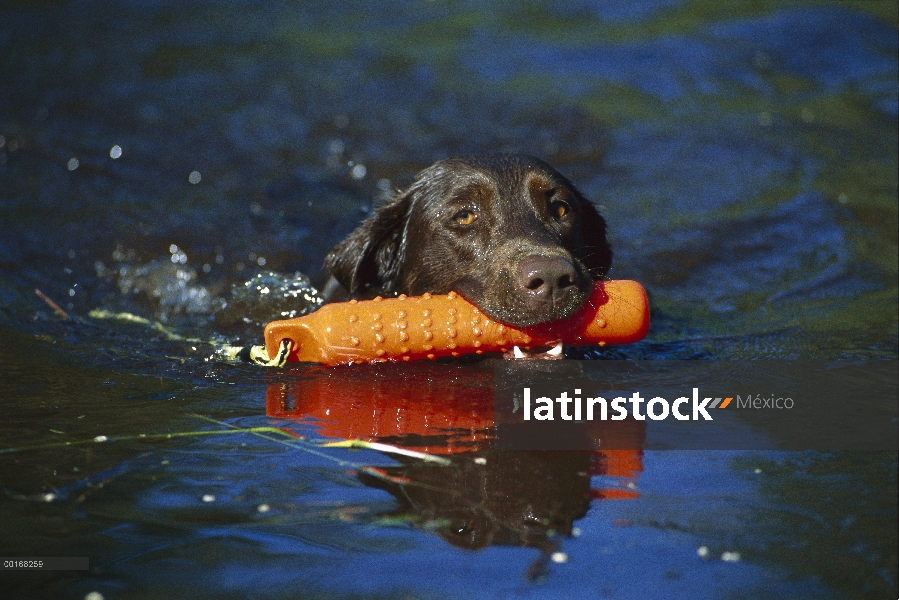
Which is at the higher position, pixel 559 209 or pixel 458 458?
pixel 559 209

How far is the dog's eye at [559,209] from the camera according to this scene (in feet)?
15.2

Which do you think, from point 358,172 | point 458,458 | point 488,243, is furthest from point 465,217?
point 358,172

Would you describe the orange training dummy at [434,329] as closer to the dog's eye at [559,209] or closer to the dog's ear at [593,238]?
the dog's eye at [559,209]

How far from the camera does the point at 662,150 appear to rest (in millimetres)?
8812

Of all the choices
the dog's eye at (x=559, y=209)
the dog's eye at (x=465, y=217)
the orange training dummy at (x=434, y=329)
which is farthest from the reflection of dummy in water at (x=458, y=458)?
the dog's eye at (x=559, y=209)

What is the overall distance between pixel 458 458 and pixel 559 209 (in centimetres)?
175

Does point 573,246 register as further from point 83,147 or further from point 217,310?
point 83,147

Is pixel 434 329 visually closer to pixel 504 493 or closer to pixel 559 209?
pixel 559 209

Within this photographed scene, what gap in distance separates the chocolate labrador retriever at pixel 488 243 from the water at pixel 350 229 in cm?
47

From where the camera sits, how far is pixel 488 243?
4.41 m

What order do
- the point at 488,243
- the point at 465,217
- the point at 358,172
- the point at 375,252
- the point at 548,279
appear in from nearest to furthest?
the point at 548,279 < the point at 488,243 < the point at 465,217 < the point at 375,252 < the point at 358,172

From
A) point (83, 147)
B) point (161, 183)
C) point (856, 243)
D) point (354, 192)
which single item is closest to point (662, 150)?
point (856, 243)

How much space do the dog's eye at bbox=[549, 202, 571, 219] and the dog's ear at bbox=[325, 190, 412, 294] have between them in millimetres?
855

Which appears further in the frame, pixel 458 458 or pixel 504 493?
pixel 458 458
